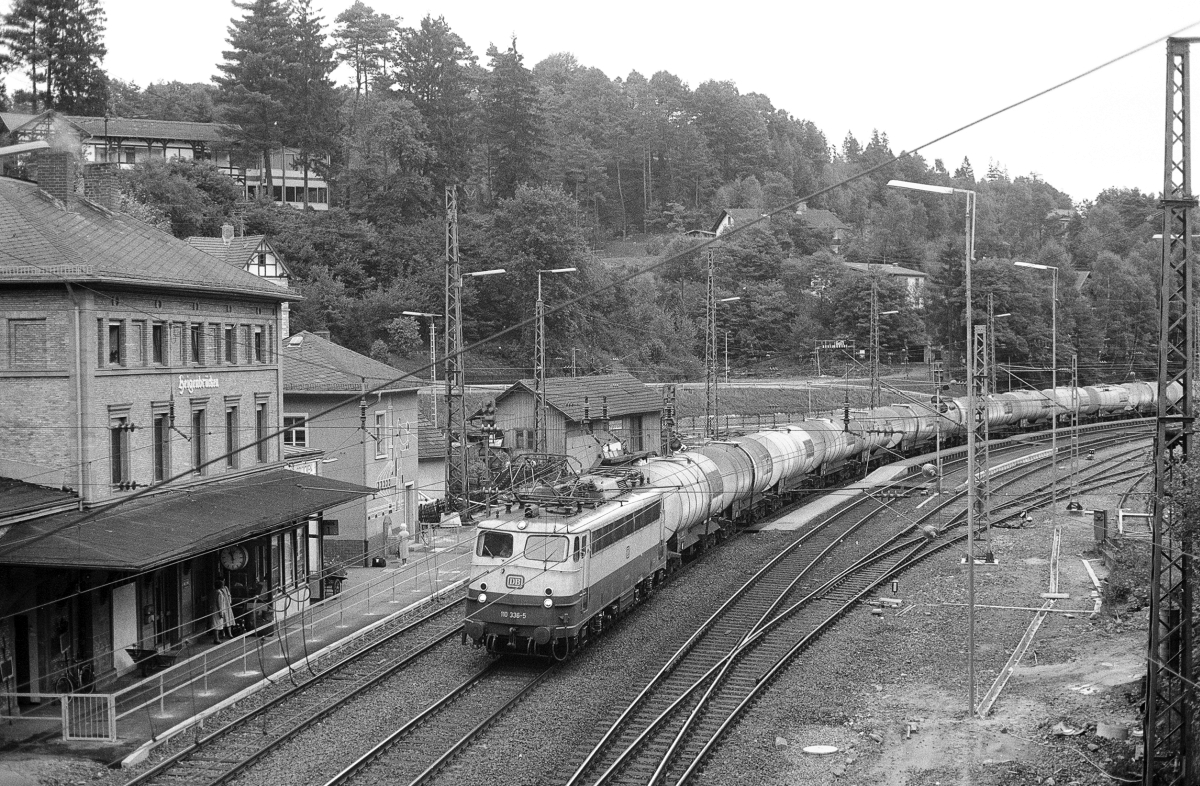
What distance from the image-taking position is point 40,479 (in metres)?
23.2

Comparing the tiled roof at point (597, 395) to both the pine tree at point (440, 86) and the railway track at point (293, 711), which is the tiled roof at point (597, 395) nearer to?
the railway track at point (293, 711)

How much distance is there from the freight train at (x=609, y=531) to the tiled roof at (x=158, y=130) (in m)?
54.1

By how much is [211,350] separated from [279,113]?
57653mm

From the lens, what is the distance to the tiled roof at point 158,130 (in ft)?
253

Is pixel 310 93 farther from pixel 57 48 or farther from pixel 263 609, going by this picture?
pixel 263 609

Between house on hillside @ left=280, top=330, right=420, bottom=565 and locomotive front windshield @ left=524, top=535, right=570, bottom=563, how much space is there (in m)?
13.6

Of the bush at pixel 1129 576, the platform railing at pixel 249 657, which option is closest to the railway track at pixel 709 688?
the bush at pixel 1129 576

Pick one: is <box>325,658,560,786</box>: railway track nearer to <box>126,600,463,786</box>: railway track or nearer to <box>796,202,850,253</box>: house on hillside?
<box>126,600,463,786</box>: railway track

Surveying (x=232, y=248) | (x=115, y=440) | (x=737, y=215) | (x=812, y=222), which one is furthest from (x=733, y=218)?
(x=115, y=440)

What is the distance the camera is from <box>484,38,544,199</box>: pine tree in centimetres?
9131

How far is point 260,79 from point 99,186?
57.2m

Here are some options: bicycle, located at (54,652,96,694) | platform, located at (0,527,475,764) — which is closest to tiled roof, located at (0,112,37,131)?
platform, located at (0,527,475,764)

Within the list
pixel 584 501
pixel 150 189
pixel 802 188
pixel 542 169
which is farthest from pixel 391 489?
pixel 802 188

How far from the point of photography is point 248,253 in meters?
48.8
